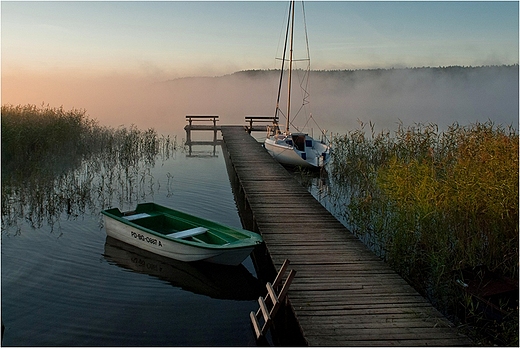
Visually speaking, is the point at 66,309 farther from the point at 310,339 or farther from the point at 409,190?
the point at 409,190

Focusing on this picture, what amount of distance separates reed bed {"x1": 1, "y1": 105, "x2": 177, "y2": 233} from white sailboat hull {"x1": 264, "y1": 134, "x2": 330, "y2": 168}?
3989 mm

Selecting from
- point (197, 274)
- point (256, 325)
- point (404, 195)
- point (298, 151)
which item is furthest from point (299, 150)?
point (256, 325)

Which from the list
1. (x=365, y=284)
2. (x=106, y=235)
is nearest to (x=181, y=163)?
(x=106, y=235)

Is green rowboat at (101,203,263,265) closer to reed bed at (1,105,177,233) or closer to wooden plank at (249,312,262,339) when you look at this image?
wooden plank at (249,312,262,339)

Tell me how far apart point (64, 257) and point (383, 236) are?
521cm

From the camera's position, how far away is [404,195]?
335 inches

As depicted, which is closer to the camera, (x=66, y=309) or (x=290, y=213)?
(x=66, y=309)

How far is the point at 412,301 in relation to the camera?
501 centimetres

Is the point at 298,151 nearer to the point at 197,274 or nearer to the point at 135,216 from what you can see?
the point at 135,216

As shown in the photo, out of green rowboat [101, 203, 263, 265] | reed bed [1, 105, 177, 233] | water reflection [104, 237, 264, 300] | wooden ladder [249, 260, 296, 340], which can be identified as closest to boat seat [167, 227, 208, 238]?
green rowboat [101, 203, 263, 265]

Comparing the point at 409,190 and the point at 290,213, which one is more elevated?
the point at 409,190

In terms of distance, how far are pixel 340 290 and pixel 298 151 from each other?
9.41m

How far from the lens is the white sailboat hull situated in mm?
14227

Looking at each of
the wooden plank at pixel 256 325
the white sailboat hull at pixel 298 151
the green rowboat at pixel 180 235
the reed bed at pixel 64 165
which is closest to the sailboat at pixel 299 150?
the white sailboat hull at pixel 298 151
